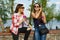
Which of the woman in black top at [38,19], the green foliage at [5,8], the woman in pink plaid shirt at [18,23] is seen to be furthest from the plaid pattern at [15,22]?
the green foliage at [5,8]

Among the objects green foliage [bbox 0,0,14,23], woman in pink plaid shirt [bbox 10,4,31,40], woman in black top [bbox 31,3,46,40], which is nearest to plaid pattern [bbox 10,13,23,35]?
woman in pink plaid shirt [bbox 10,4,31,40]

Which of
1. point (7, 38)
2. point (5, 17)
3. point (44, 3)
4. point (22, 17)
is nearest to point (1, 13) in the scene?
point (5, 17)

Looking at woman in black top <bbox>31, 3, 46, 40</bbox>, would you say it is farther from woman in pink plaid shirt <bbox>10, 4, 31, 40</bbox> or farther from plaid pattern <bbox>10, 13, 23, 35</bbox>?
plaid pattern <bbox>10, 13, 23, 35</bbox>

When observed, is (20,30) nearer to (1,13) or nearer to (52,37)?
(52,37)

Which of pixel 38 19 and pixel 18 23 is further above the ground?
pixel 38 19

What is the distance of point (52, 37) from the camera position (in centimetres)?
801

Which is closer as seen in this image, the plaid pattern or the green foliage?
the plaid pattern

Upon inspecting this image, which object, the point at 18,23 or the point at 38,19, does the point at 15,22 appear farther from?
the point at 38,19

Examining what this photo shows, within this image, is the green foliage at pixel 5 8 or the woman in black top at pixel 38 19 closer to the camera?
the woman in black top at pixel 38 19

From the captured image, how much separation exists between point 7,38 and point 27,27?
4.73ft

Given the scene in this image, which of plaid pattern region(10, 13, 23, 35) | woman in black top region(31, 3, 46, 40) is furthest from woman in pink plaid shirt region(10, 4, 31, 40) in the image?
woman in black top region(31, 3, 46, 40)

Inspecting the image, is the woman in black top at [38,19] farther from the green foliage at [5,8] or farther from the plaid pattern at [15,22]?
the green foliage at [5,8]

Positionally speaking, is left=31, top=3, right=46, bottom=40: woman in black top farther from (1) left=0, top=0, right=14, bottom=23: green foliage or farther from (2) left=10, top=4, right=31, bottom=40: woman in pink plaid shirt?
(1) left=0, top=0, right=14, bottom=23: green foliage

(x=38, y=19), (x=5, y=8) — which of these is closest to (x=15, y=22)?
(x=38, y=19)
